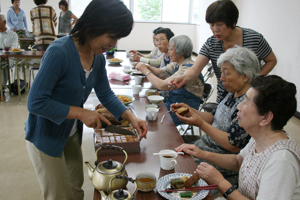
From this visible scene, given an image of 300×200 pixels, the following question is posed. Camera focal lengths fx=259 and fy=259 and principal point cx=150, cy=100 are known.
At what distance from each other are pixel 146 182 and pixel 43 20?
5.47 m

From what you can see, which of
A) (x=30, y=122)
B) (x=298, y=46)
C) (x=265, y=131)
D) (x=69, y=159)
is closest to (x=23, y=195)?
(x=69, y=159)

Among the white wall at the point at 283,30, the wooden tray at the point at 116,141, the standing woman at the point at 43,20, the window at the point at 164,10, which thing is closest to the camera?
the wooden tray at the point at 116,141

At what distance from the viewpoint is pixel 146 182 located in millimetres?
1092

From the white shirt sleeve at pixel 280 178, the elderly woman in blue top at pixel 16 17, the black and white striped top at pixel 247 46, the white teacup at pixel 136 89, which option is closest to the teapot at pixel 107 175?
the white shirt sleeve at pixel 280 178

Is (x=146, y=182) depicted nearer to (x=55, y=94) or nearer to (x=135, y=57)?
(x=55, y=94)

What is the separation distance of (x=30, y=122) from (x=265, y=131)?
109cm

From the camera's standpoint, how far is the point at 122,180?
1.06 m

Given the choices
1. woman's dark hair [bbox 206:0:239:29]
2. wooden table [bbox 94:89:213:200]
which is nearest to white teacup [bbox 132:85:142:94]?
wooden table [bbox 94:89:213:200]

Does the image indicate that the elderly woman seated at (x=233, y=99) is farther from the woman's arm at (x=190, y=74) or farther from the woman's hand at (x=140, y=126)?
the woman's arm at (x=190, y=74)

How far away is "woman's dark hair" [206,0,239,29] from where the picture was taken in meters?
2.05

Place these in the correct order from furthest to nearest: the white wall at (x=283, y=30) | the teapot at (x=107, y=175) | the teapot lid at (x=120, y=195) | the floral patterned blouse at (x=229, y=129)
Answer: the white wall at (x=283, y=30) < the floral patterned blouse at (x=229, y=129) < the teapot at (x=107, y=175) < the teapot lid at (x=120, y=195)

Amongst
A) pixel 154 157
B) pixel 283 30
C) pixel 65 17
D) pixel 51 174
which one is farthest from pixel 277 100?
pixel 65 17

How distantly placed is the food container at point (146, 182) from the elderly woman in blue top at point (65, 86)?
1.05 feet

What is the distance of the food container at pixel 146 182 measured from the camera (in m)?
1.09
